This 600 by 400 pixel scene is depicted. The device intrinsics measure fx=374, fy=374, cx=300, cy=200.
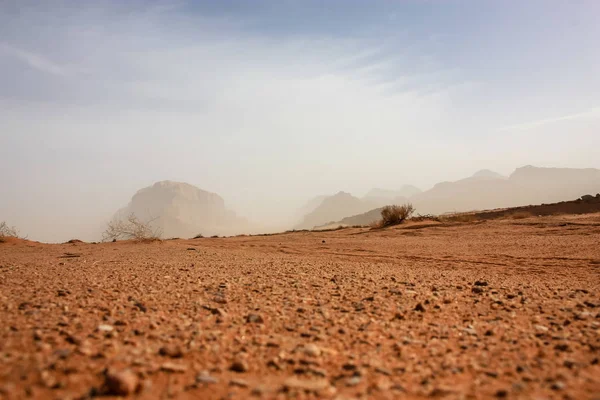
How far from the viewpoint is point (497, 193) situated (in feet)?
394

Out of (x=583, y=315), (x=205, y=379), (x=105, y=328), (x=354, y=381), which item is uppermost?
(x=105, y=328)

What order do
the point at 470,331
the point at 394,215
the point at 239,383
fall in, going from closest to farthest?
the point at 239,383 → the point at 470,331 → the point at 394,215

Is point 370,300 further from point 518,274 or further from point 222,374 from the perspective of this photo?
point 518,274

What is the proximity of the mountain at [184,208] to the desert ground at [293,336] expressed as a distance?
507ft

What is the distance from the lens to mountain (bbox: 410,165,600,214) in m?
100

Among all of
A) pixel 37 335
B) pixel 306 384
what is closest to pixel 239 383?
pixel 306 384

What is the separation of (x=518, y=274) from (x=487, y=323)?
130 inches

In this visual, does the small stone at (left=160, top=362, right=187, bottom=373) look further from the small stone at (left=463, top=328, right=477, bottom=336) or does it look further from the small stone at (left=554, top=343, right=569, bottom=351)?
the small stone at (left=554, top=343, right=569, bottom=351)

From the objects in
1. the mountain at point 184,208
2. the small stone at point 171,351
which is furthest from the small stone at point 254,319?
the mountain at point 184,208

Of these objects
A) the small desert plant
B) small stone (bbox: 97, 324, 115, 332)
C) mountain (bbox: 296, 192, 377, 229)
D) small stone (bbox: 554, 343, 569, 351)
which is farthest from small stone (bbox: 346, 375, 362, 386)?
mountain (bbox: 296, 192, 377, 229)

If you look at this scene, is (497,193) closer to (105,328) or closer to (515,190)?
(515,190)

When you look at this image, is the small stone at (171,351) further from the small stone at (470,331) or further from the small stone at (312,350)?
the small stone at (470,331)

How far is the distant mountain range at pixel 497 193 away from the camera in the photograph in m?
101

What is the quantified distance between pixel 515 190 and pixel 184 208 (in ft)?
440
